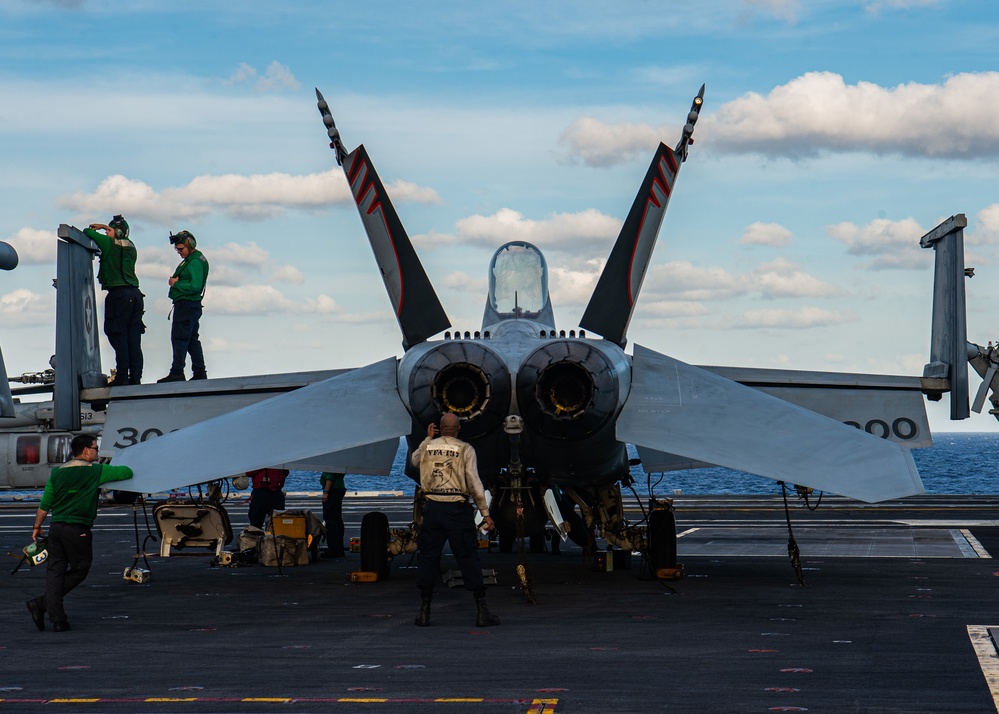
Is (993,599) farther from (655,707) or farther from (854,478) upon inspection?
(655,707)

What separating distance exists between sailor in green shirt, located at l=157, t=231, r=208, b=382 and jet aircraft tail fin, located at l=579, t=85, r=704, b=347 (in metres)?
6.90

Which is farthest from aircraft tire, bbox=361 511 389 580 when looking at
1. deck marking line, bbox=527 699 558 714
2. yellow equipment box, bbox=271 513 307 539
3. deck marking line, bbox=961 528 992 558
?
deck marking line, bbox=961 528 992 558

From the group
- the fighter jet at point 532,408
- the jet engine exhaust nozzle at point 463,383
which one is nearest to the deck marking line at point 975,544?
the fighter jet at point 532,408

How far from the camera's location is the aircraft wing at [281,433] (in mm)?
11242

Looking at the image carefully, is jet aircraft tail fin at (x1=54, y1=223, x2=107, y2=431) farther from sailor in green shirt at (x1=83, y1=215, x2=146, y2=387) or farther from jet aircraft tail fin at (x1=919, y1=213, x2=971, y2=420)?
jet aircraft tail fin at (x1=919, y1=213, x2=971, y2=420)

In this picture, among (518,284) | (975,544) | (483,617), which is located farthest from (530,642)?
(975,544)

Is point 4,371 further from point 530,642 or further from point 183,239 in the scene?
point 530,642

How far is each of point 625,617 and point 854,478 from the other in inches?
103

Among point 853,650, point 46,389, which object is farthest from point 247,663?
point 46,389

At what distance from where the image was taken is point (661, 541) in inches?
595

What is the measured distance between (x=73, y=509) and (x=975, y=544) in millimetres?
16166

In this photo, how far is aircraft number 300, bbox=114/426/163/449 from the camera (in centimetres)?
1593

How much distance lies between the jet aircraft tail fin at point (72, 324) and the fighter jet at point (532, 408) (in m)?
4.09

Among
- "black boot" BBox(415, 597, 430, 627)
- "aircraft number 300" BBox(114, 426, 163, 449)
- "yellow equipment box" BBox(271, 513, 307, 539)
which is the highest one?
"aircraft number 300" BBox(114, 426, 163, 449)
